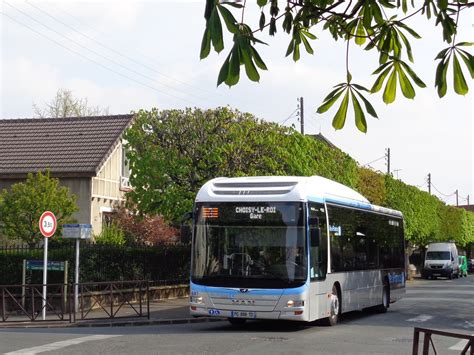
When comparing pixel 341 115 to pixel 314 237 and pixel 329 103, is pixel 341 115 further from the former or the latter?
pixel 314 237

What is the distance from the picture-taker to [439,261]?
Result: 179 feet

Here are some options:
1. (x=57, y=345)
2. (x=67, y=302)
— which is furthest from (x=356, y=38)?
(x=67, y=302)

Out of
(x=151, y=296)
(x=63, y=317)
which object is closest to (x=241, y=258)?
(x=63, y=317)

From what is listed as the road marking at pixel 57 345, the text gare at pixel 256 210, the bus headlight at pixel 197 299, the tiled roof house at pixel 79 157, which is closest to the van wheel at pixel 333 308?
the text gare at pixel 256 210

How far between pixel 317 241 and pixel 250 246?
144 centimetres

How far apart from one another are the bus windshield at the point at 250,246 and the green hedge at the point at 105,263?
698 centimetres

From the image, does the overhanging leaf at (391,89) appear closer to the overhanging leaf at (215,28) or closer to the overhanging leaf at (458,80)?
the overhanging leaf at (458,80)

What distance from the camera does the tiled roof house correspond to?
1299 inches

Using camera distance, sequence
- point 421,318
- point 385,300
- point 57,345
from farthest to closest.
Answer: point 385,300 < point 421,318 < point 57,345

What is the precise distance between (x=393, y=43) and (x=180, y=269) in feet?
76.2

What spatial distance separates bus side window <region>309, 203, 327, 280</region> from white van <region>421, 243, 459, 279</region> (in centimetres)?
4046

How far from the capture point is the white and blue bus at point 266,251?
48.3 feet

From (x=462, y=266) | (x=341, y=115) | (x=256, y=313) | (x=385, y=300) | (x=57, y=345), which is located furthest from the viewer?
(x=462, y=266)

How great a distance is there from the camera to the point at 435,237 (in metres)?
61.0
